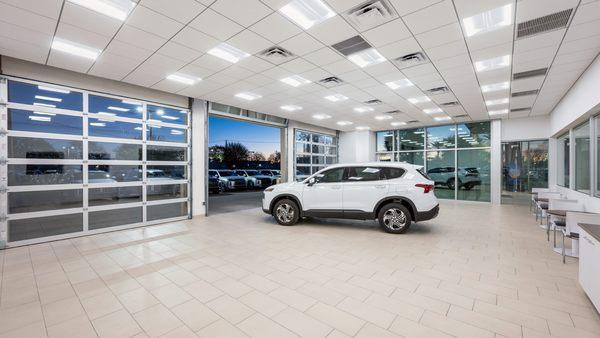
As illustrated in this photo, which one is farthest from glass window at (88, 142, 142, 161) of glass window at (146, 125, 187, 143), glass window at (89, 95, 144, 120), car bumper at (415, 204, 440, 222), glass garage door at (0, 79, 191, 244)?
car bumper at (415, 204, 440, 222)

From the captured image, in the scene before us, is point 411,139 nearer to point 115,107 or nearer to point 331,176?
point 331,176

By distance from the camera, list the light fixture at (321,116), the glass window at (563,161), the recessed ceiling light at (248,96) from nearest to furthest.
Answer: the recessed ceiling light at (248,96) → the glass window at (563,161) → the light fixture at (321,116)

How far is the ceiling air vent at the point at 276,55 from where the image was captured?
398 cm

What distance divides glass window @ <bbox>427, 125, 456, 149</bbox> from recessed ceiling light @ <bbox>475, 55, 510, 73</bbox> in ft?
20.8

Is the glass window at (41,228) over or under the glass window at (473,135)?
under

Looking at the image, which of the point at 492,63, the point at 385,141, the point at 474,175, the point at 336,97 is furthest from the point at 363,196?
the point at 385,141

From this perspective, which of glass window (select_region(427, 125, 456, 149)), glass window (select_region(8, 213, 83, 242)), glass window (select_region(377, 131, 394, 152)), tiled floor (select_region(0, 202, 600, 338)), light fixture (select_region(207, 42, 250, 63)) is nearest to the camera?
tiled floor (select_region(0, 202, 600, 338))

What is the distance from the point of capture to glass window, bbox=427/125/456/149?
10.5m

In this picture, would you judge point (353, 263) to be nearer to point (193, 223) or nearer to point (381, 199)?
point (381, 199)

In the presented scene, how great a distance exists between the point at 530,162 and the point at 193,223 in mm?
11274

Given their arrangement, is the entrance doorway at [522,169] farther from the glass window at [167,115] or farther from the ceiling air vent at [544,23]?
the glass window at [167,115]

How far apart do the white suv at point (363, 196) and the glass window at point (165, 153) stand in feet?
8.33

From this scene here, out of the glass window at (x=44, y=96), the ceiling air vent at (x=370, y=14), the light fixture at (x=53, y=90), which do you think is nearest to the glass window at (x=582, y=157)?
the ceiling air vent at (x=370, y=14)

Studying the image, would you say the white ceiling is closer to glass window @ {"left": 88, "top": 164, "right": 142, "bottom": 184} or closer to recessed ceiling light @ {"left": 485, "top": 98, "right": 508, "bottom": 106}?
recessed ceiling light @ {"left": 485, "top": 98, "right": 508, "bottom": 106}
